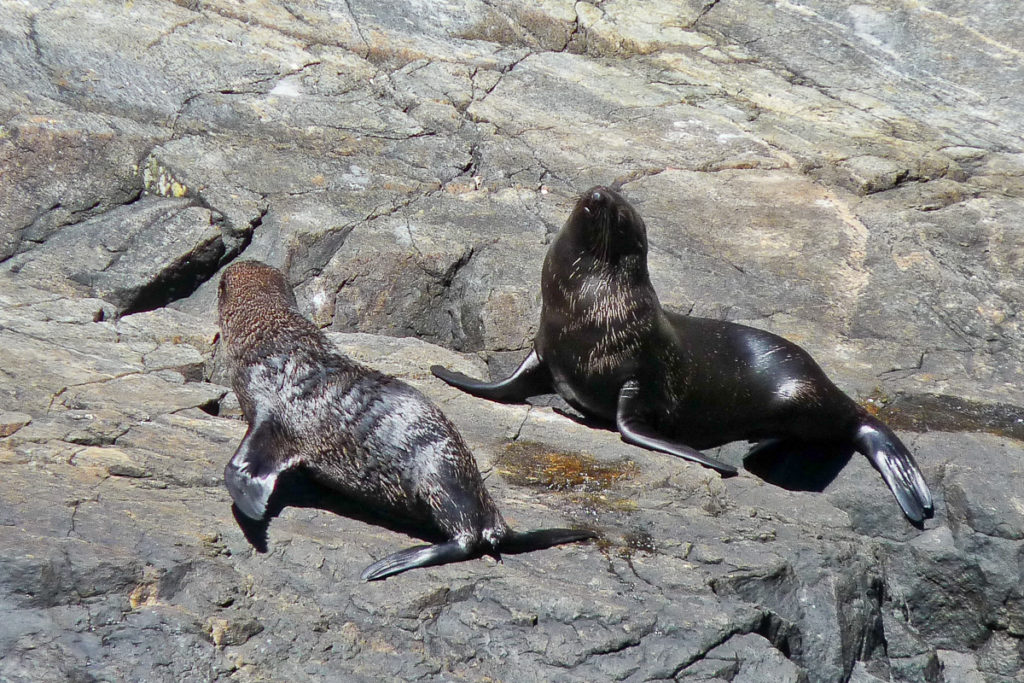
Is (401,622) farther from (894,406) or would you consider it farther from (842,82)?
(842,82)

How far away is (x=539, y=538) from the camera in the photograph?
4062 mm

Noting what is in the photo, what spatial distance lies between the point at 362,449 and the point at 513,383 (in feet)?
6.09

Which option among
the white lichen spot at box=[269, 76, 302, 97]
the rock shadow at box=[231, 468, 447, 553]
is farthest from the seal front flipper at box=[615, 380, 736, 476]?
the white lichen spot at box=[269, 76, 302, 97]

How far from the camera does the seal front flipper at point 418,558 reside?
3.68 m

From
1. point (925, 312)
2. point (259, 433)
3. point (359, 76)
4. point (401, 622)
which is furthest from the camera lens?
point (359, 76)

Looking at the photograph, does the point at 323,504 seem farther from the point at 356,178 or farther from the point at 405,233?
the point at 356,178

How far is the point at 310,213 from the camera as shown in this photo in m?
7.32

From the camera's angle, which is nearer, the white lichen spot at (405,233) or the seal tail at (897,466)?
the seal tail at (897,466)

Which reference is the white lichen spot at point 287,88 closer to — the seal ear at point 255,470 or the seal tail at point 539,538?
the seal ear at point 255,470

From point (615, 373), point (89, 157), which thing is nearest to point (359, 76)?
point (89, 157)

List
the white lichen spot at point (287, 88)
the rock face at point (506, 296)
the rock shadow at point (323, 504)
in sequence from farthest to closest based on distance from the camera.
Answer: the white lichen spot at point (287, 88) → the rock shadow at point (323, 504) → the rock face at point (506, 296)

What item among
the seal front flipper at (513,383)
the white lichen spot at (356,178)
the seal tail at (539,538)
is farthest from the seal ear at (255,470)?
the white lichen spot at (356,178)

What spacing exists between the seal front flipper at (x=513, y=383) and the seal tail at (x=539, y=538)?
1.75 metres

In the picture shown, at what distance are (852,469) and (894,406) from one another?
0.87 m
